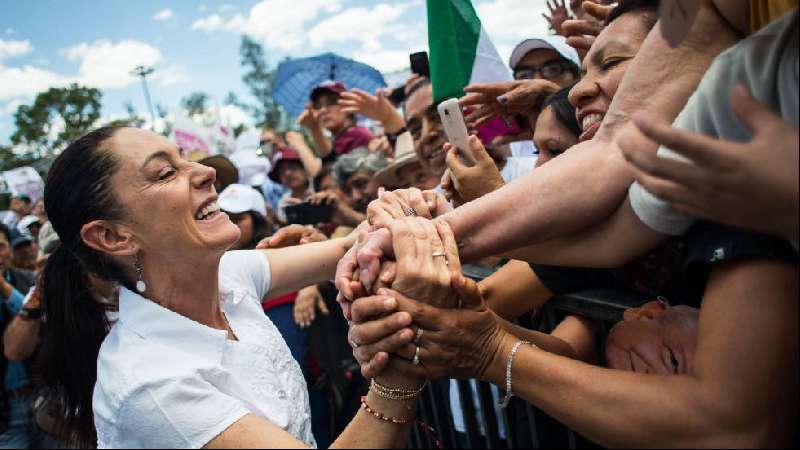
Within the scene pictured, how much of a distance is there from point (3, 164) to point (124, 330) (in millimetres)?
28606

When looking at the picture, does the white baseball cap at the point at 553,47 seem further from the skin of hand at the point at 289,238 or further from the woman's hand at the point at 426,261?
the woman's hand at the point at 426,261

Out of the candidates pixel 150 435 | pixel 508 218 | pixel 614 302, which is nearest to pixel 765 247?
pixel 508 218

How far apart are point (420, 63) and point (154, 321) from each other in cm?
252

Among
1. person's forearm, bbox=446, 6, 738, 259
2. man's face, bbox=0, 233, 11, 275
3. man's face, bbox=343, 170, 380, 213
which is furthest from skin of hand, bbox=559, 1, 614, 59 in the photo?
man's face, bbox=0, 233, 11, 275

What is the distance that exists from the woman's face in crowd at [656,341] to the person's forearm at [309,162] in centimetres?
440

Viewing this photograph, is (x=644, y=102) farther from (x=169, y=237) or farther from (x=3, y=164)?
(x=3, y=164)

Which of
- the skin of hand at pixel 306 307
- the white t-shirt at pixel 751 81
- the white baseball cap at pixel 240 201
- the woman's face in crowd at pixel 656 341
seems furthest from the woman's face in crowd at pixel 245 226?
the white t-shirt at pixel 751 81

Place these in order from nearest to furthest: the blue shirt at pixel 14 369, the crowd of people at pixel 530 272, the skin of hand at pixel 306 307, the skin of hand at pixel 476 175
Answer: the crowd of people at pixel 530 272
the skin of hand at pixel 476 175
the skin of hand at pixel 306 307
the blue shirt at pixel 14 369

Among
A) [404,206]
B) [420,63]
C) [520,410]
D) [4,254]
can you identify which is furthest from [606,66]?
[4,254]

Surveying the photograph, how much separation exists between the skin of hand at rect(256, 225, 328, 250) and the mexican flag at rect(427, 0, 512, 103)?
3.43 feet

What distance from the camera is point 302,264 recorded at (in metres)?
2.65

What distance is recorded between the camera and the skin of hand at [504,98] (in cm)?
286

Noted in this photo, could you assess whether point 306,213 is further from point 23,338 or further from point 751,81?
point 751,81

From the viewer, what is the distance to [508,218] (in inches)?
60.0
